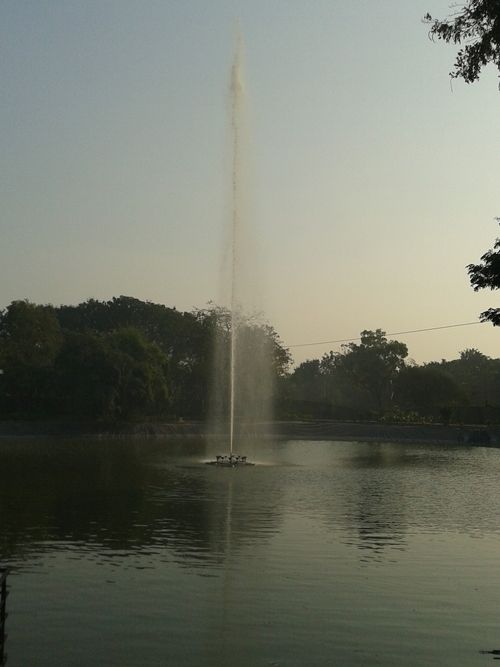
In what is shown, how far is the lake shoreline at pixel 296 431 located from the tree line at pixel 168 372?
175cm

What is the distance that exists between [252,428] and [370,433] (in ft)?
39.4

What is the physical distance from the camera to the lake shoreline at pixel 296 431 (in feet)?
223

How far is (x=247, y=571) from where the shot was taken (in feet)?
53.8

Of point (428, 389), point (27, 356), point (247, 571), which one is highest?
point (27, 356)

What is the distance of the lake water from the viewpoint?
1143 centimetres

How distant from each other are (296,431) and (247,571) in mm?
66928

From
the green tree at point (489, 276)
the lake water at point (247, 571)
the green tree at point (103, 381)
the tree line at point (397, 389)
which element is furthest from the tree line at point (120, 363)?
the green tree at point (489, 276)

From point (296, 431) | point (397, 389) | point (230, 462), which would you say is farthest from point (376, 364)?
point (230, 462)

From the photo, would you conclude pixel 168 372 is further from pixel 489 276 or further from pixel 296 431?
Result: pixel 489 276

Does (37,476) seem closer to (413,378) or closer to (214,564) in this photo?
(214,564)

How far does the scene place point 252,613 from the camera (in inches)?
520

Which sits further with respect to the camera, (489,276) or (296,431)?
(296,431)

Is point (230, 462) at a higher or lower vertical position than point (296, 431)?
lower

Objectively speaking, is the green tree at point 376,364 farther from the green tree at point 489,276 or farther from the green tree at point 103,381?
the green tree at point 489,276
